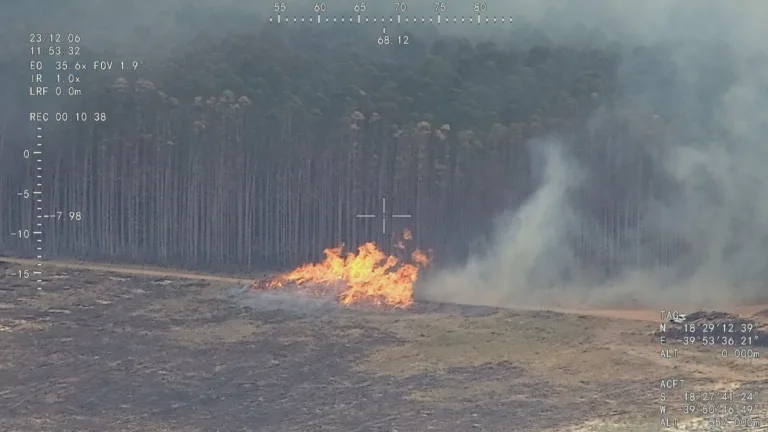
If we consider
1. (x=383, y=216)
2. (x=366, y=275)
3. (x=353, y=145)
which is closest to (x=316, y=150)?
(x=353, y=145)

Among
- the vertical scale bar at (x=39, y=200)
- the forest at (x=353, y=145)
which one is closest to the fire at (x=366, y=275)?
the forest at (x=353, y=145)

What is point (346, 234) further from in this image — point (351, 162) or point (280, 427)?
point (280, 427)

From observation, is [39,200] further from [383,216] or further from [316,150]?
[383,216]

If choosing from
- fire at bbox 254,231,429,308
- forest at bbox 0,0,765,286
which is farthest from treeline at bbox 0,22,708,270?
fire at bbox 254,231,429,308

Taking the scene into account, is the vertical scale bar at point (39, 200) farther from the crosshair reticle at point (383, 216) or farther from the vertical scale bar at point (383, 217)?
the vertical scale bar at point (383, 217)

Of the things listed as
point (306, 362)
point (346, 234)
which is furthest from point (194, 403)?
point (346, 234)
